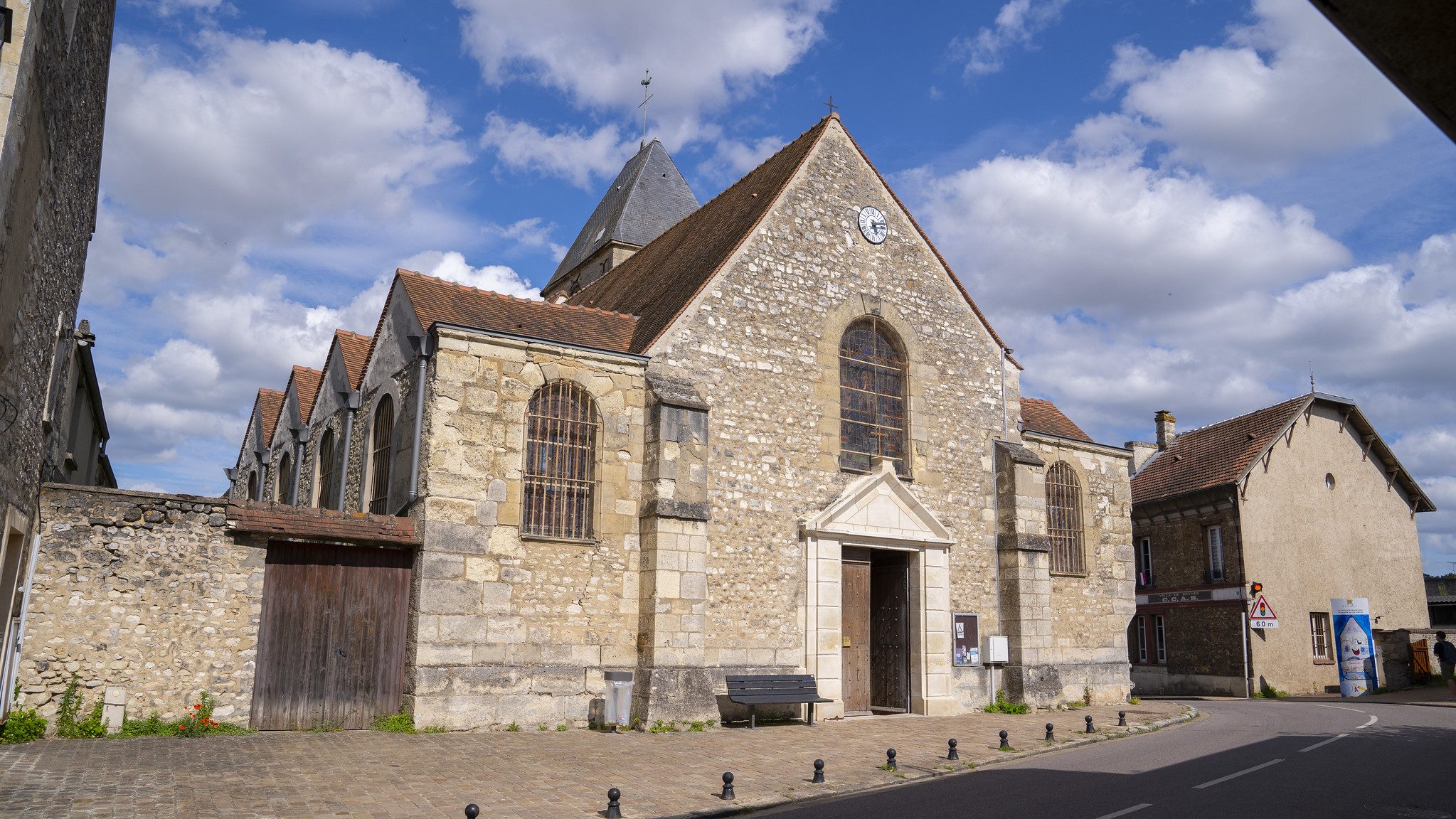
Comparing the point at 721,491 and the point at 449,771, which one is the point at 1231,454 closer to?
the point at 721,491

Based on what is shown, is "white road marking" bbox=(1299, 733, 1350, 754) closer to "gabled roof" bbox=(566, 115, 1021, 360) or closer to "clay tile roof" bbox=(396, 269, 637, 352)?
"gabled roof" bbox=(566, 115, 1021, 360)

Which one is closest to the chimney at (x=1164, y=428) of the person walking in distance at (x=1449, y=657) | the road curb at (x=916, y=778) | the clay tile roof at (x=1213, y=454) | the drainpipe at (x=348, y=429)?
the clay tile roof at (x=1213, y=454)

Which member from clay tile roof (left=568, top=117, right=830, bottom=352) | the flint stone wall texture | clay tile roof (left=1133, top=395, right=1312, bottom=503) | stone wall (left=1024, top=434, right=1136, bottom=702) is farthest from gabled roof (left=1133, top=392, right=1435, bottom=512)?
clay tile roof (left=568, top=117, right=830, bottom=352)

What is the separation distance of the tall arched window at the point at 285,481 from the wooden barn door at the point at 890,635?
11.4 m

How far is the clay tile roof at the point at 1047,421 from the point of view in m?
17.8

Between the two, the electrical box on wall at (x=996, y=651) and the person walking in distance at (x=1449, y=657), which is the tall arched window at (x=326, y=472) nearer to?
the electrical box on wall at (x=996, y=651)

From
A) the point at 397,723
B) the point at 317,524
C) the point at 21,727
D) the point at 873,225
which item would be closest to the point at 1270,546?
the point at 873,225

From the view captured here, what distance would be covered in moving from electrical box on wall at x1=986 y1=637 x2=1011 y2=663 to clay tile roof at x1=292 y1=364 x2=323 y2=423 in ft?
42.8

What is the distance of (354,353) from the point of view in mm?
17281

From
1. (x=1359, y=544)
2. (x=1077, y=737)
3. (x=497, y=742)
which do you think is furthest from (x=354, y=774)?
(x=1359, y=544)

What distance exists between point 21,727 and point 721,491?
26.8 feet

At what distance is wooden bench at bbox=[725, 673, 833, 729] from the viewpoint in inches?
500

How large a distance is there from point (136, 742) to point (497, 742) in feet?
11.5

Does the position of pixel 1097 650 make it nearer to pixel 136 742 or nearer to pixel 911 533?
pixel 911 533
